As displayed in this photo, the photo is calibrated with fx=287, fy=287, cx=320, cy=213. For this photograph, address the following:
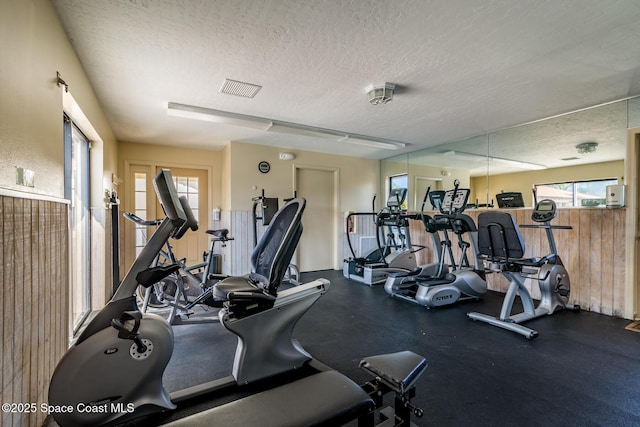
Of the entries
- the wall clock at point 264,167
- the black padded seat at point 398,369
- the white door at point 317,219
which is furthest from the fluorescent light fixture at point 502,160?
the black padded seat at point 398,369

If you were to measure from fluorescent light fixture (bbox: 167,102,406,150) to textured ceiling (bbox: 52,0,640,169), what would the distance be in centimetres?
15

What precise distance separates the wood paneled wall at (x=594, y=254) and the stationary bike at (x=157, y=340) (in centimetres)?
369

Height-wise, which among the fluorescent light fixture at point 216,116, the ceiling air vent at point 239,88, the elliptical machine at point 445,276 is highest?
the ceiling air vent at point 239,88

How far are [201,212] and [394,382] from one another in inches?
211

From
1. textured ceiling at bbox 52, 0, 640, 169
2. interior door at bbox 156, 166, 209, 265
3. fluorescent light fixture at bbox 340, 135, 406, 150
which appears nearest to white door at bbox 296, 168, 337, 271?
fluorescent light fixture at bbox 340, 135, 406, 150

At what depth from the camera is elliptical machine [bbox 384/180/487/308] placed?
363 cm

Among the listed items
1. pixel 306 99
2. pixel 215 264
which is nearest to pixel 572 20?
pixel 306 99

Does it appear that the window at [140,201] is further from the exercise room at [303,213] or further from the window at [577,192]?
the window at [577,192]

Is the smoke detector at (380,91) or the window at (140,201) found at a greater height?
the smoke detector at (380,91)

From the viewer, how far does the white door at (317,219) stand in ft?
19.7

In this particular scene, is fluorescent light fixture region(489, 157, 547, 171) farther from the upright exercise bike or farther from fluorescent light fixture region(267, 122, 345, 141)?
the upright exercise bike

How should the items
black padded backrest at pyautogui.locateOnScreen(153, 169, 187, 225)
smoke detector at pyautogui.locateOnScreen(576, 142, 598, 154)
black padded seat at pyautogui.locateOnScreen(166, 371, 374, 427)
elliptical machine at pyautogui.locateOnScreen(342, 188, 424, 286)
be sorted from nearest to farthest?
1. black padded seat at pyautogui.locateOnScreen(166, 371, 374, 427)
2. black padded backrest at pyautogui.locateOnScreen(153, 169, 187, 225)
3. smoke detector at pyautogui.locateOnScreen(576, 142, 598, 154)
4. elliptical machine at pyautogui.locateOnScreen(342, 188, 424, 286)

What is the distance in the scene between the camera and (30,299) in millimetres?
1432

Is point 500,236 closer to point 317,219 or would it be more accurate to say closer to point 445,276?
point 445,276
